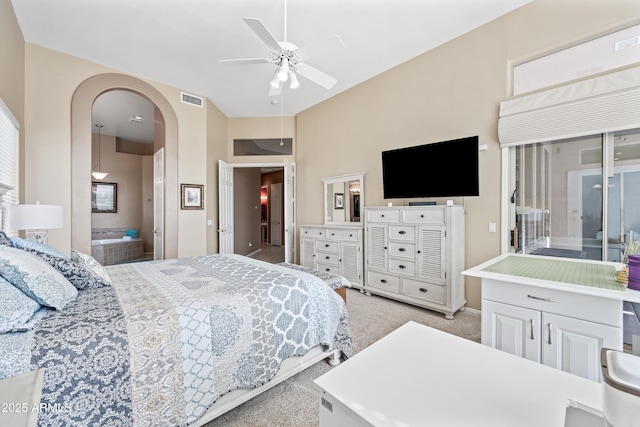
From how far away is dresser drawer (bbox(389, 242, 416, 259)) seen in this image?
11.4ft

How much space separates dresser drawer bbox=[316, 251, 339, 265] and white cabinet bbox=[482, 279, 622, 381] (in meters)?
2.78

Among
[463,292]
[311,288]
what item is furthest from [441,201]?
[311,288]

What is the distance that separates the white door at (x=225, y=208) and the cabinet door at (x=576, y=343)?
489 centimetres

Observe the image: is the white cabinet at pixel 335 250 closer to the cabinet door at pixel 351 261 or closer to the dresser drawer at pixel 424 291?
the cabinet door at pixel 351 261

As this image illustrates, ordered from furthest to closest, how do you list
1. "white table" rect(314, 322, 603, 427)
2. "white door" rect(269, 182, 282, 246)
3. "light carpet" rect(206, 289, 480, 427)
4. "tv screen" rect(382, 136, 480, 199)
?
"white door" rect(269, 182, 282, 246) → "tv screen" rect(382, 136, 480, 199) → "light carpet" rect(206, 289, 480, 427) → "white table" rect(314, 322, 603, 427)

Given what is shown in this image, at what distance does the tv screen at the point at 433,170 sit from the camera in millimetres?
3091

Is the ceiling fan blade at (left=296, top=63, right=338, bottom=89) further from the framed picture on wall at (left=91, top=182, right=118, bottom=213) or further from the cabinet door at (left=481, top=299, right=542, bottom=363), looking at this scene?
the framed picture on wall at (left=91, top=182, right=118, bottom=213)

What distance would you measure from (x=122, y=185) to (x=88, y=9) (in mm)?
5550

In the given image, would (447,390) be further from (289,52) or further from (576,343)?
(289,52)

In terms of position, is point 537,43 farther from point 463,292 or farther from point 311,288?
point 311,288

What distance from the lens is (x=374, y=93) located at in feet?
14.3

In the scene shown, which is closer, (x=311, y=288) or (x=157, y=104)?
(x=311, y=288)

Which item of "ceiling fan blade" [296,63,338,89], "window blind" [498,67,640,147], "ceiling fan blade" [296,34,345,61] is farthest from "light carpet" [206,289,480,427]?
"ceiling fan blade" [296,63,338,89]

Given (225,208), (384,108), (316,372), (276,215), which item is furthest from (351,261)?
(276,215)
